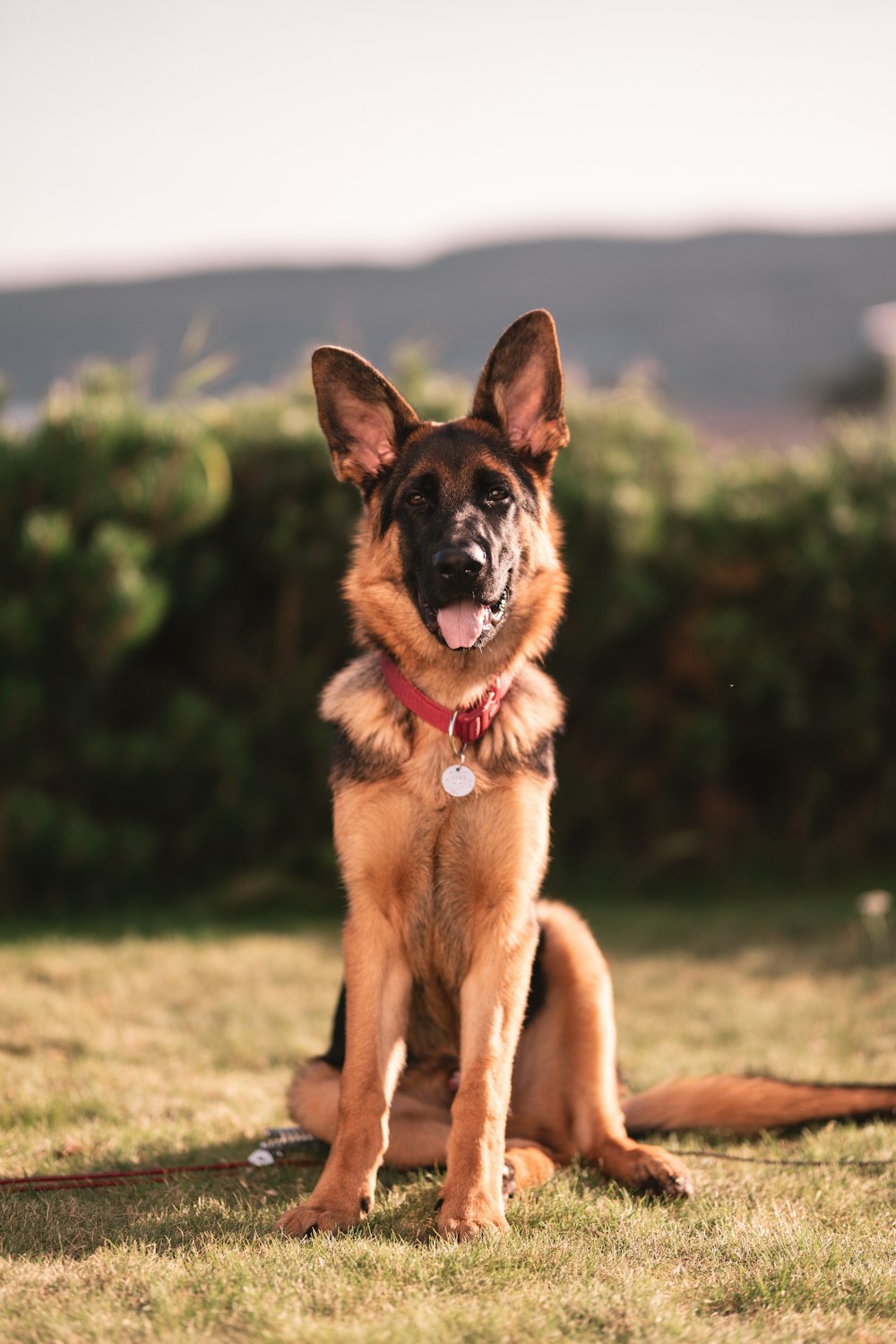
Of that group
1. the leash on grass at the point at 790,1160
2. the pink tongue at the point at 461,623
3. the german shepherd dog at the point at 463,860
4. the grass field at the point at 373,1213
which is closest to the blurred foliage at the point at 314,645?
the grass field at the point at 373,1213

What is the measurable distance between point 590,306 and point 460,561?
38.2 metres

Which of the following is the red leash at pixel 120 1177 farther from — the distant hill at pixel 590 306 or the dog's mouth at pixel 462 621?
the distant hill at pixel 590 306

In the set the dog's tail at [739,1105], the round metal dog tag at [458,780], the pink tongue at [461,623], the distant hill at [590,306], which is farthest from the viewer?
the distant hill at [590,306]

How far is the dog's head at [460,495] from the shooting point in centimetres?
399

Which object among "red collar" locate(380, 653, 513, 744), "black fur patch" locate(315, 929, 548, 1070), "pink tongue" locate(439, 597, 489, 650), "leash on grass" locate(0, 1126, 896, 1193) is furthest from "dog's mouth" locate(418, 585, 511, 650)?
"leash on grass" locate(0, 1126, 896, 1193)

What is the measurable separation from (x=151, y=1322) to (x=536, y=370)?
309 cm

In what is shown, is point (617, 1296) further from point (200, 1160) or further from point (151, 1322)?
point (200, 1160)

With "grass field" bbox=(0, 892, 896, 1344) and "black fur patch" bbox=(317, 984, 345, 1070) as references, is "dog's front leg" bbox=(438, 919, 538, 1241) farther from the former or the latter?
"black fur patch" bbox=(317, 984, 345, 1070)

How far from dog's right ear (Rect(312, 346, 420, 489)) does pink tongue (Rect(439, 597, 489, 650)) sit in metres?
0.73

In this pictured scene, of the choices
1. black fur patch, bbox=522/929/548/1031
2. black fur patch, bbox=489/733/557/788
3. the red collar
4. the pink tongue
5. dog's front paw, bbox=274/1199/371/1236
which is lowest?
dog's front paw, bbox=274/1199/371/1236

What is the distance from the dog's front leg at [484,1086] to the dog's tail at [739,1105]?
3.07 ft

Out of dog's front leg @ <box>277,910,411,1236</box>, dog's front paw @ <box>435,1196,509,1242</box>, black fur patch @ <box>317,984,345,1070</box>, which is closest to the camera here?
dog's front paw @ <box>435,1196,509,1242</box>

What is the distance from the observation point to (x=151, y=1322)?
2.76 meters

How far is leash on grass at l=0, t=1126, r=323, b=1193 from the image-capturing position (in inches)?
150
